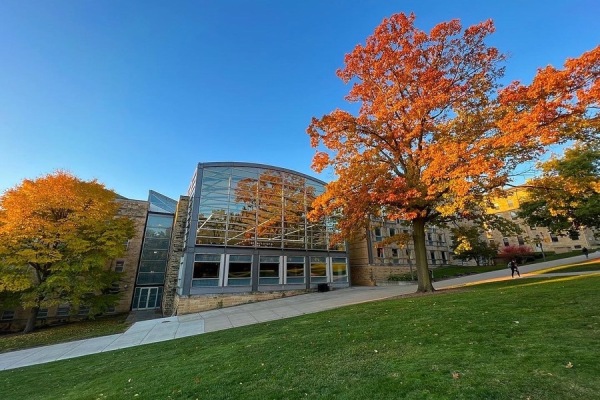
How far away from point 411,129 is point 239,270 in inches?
652

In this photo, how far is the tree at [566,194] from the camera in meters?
11.6

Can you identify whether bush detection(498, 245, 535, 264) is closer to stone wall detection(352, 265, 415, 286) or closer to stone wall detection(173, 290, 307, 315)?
stone wall detection(352, 265, 415, 286)

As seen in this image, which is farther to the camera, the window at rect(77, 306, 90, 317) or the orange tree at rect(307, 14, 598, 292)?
the window at rect(77, 306, 90, 317)

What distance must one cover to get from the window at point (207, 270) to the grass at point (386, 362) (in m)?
11.6

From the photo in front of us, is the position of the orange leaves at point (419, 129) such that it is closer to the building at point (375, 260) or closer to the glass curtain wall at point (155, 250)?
the building at point (375, 260)

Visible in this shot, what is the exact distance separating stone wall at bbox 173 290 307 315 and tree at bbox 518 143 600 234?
18659 millimetres

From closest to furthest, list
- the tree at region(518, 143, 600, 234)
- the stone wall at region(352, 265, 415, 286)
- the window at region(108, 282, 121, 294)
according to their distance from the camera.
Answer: the tree at region(518, 143, 600, 234), the window at region(108, 282, 121, 294), the stone wall at region(352, 265, 415, 286)

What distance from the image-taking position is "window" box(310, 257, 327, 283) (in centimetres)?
2578

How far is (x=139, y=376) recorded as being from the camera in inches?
252

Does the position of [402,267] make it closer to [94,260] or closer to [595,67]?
[595,67]

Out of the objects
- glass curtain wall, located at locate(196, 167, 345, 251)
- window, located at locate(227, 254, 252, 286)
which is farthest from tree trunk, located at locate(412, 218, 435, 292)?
window, located at locate(227, 254, 252, 286)

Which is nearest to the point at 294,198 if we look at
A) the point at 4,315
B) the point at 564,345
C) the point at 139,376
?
the point at 139,376

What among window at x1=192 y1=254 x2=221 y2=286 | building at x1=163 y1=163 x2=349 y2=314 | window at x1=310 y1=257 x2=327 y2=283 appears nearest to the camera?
window at x1=192 y1=254 x2=221 y2=286

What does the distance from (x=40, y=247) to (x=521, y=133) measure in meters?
26.8
